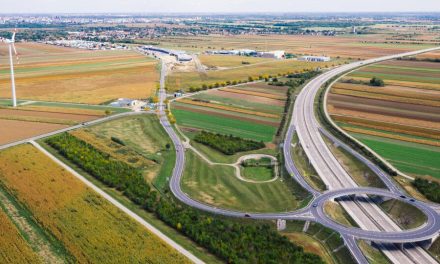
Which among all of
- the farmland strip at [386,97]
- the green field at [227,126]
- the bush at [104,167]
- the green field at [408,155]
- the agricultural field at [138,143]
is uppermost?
the farmland strip at [386,97]

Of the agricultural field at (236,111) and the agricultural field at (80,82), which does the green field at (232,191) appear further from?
the agricultural field at (80,82)

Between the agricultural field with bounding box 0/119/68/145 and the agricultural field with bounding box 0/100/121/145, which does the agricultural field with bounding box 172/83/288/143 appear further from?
the agricultural field with bounding box 0/119/68/145

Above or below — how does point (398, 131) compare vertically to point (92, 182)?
above

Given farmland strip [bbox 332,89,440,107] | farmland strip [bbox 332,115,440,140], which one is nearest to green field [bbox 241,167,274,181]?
farmland strip [bbox 332,115,440,140]

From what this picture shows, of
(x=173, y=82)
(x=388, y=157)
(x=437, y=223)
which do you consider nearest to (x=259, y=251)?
(x=437, y=223)

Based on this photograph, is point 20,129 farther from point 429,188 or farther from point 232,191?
point 429,188

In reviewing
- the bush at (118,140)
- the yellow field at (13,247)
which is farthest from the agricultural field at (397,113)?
the yellow field at (13,247)

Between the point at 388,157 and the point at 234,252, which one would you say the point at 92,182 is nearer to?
the point at 234,252
